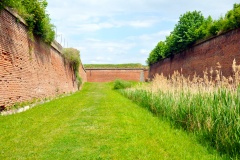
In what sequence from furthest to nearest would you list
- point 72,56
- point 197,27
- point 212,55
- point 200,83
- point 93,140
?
1. point 197,27
2. point 72,56
3. point 212,55
4. point 200,83
5. point 93,140

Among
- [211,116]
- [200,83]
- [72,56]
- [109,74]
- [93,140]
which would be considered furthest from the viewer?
[109,74]

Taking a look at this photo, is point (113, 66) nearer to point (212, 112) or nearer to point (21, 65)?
point (21, 65)

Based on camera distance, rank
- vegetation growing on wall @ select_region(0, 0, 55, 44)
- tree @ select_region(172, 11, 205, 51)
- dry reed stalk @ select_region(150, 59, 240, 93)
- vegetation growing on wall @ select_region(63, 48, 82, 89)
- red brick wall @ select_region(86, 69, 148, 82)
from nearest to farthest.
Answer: dry reed stalk @ select_region(150, 59, 240, 93), vegetation growing on wall @ select_region(0, 0, 55, 44), vegetation growing on wall @ select_region(63, 48, 82, 89), tree @ select_region(172, 11, 205, 51), red brick wall @ select_region(86, 69, 148, 82)

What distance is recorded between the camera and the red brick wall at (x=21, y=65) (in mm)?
7328

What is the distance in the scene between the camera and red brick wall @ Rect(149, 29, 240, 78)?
44.5 feet

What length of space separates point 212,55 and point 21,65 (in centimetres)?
1178

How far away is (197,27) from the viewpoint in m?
22.5

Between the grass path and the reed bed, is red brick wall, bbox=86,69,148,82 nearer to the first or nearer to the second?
the reed bed

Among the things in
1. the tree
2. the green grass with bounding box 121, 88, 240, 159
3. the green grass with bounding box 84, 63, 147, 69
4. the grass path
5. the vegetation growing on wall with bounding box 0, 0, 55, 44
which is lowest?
the grass path

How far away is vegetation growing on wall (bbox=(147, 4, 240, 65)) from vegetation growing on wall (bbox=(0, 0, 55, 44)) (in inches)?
365

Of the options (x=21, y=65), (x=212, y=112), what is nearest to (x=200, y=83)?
(x=212, y=112)

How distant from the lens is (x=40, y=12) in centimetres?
1010

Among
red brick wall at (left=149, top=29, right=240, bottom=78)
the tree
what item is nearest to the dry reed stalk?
red brick wall at (left=149, top=29, right=240, bottom=78)

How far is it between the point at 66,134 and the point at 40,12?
663cm
